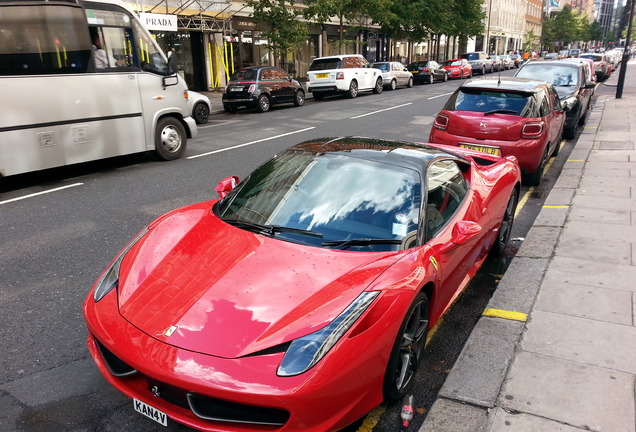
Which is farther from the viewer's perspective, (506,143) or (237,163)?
(237,163)

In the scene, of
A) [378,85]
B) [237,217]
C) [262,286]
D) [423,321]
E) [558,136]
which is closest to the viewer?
[262,286]

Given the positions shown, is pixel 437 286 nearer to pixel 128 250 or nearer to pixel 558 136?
pixel 128 250

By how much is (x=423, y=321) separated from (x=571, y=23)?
115 metres

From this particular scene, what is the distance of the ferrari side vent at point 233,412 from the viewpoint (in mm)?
2219

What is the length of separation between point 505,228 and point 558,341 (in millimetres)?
1987

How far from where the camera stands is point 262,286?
105 inches

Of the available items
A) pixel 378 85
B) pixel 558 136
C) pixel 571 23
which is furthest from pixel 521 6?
pixel 558 136

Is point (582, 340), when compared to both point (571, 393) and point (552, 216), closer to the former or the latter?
point (571, 393)

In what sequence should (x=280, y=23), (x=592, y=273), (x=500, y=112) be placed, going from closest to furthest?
(x=592, y=273) → (x=500, y=112) → (x=280, y=23)

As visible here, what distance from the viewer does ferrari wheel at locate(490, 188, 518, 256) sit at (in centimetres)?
512

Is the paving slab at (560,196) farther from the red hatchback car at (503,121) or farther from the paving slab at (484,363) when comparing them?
the paving slab at (484,363)

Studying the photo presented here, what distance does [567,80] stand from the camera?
1227 cm

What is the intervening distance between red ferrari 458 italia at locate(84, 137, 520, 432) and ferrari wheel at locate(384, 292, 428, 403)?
0.01m

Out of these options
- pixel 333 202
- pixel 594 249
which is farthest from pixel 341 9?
pixel 333 202
